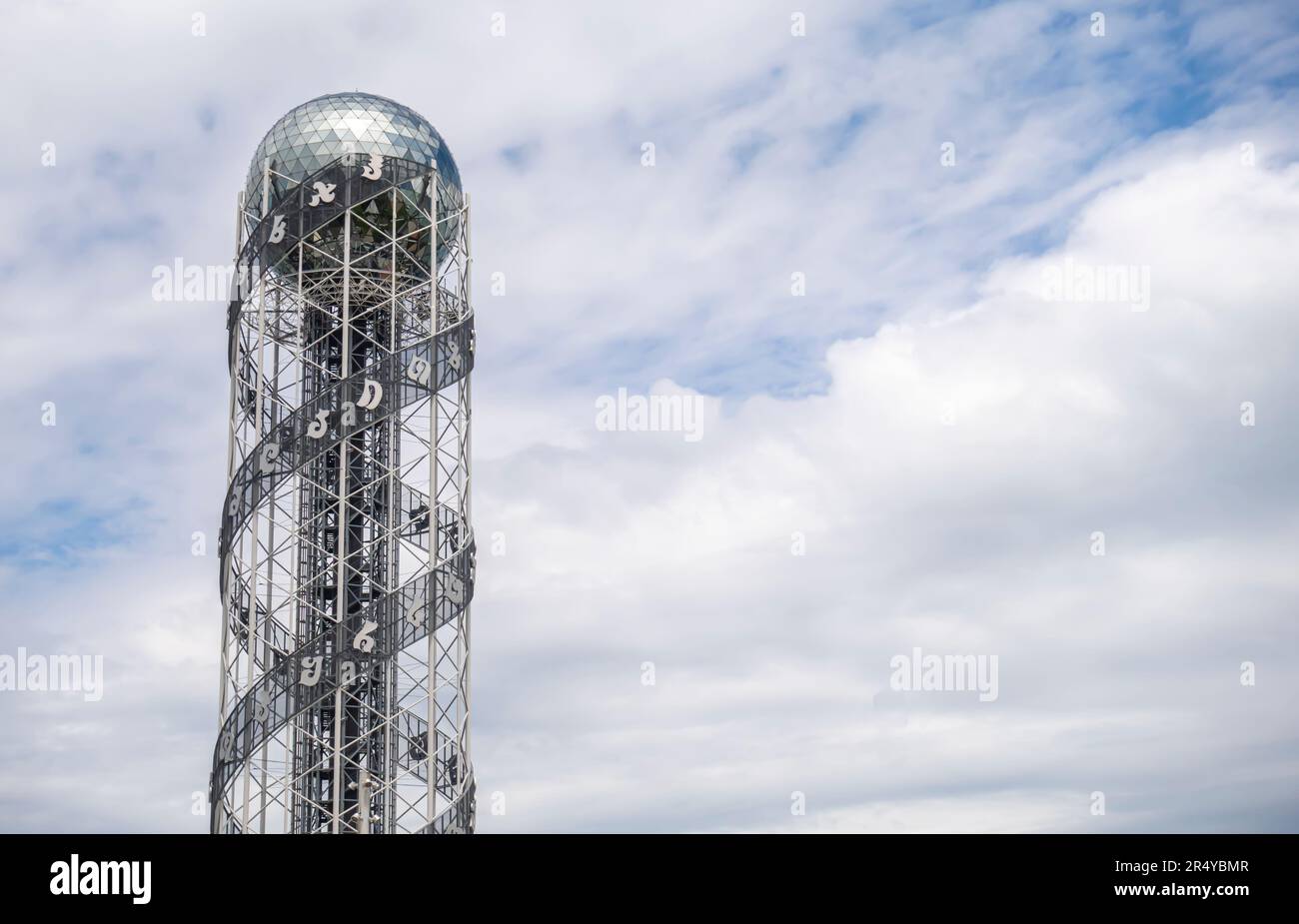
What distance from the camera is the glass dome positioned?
5056 cm

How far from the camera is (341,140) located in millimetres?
50594

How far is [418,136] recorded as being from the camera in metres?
51.8
